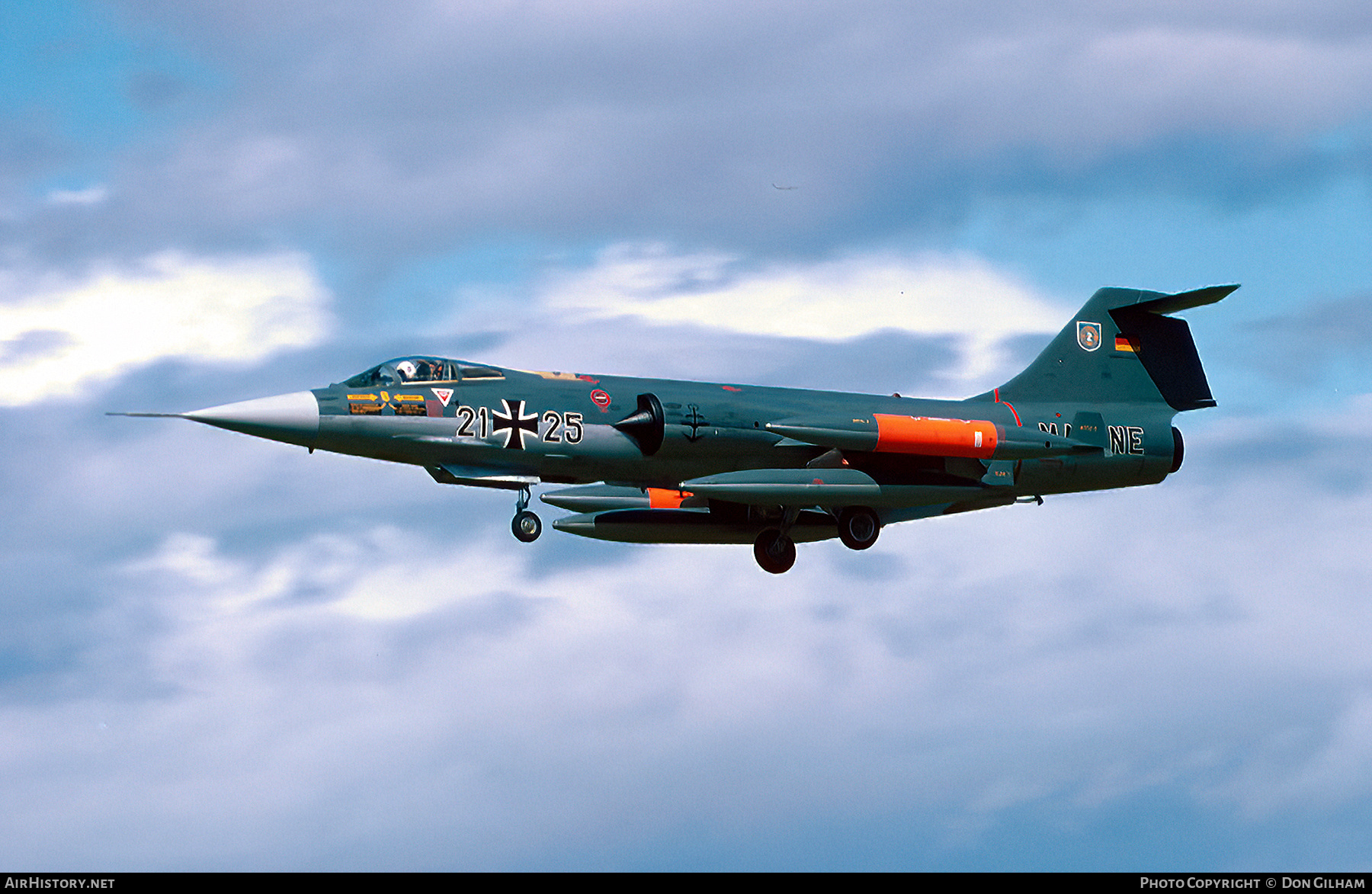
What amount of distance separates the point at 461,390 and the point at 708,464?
4.82 metres

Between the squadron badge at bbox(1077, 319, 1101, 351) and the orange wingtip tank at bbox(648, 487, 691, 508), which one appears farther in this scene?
the squadron badge at bbox(1077, 319, 1101, 351)

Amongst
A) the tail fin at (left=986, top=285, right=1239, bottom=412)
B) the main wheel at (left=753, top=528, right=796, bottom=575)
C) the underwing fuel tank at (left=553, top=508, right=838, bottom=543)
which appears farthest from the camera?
the tail fin at (left=986, top=285, right=1239, bottom=412)

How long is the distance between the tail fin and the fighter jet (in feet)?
Result: 0.12

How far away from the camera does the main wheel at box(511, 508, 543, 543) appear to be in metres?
32.1

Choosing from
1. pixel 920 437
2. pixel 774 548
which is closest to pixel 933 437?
pixel 920 437

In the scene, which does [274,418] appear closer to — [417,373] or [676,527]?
[417,373]

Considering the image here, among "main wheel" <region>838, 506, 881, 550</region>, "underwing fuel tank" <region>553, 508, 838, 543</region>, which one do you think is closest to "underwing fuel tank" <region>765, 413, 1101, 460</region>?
"main wheel" <region>838, 506, 881, 550</region>

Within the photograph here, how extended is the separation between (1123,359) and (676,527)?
34.0 feet

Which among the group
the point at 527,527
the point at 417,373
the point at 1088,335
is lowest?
the point at 527,527

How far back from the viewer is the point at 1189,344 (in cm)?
3925

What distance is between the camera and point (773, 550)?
37.1 m

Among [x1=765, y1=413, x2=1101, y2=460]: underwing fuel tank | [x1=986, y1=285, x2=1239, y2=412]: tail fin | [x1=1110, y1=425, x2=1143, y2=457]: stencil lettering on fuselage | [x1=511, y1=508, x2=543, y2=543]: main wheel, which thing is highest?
[x1=986, y1=285, x2=1239, y2=412]: tail fin

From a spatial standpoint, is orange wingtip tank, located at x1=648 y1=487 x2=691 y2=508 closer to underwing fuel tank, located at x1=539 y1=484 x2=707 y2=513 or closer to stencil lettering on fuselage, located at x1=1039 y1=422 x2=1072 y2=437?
underwing fuel tank, located at x1=539 y1=484 x2=707 y2=513

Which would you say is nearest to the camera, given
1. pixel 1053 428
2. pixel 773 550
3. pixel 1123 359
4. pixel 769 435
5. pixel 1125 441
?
pixel 769 435
